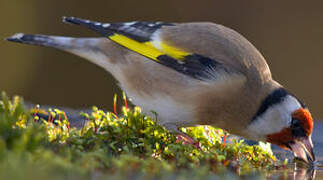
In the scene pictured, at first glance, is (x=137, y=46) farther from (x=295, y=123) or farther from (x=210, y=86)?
(x=295, y=123)

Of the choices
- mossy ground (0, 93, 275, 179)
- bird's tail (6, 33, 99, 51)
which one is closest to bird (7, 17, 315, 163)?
mossy ground (0, 93, 275, 179)

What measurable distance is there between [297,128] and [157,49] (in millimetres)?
1208

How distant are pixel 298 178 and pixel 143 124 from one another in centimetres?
116

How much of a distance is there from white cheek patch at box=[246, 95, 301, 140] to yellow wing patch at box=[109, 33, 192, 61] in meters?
0.75

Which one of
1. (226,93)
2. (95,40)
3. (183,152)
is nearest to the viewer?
(183,152)

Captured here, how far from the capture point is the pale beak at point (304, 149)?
3.48m

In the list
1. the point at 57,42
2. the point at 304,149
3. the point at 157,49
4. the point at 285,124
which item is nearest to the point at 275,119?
the point at 285,124

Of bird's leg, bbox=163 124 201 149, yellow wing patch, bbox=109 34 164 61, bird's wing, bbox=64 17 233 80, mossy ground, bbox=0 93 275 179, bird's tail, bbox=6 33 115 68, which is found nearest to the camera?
mossy ground, bbox=0 93 275 179

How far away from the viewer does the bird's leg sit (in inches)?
135

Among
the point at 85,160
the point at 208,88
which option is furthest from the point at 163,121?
the point at 85,160

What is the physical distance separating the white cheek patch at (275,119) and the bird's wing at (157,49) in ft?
1.55

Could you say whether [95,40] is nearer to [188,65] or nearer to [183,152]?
[188,65]

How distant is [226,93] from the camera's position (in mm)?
3467

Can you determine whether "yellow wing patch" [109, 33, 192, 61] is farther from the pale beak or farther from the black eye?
the pale beak
